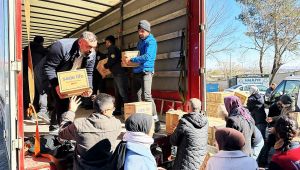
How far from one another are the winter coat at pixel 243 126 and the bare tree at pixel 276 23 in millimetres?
23510

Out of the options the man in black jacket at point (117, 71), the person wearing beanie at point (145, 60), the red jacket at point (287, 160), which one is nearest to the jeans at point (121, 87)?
the man in black jacket at point (117, 71)

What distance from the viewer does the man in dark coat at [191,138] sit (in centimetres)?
376

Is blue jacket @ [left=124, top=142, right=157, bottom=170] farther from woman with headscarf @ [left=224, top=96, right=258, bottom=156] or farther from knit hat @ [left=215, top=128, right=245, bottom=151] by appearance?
woman with headscarf @ [left=224, top=96, right=258, bottom=156]

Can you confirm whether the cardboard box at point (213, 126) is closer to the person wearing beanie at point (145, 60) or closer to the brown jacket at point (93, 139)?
the person wearing beanie at point (145, 60)

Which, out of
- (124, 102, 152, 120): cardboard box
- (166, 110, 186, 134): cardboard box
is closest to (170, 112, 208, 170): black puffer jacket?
(166, 110, 186, 134): cardboard box

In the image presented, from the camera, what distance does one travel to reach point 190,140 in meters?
3.75

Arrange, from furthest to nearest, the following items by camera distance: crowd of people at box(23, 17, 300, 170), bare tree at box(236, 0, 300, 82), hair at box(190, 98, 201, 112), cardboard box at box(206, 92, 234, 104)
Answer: bare tree at box(236, 0, 300, 82) < cardboard box at box(206, 92, 234, 104) < hair at box(190, 98, 201, 112) < crowd of people at box(23, 17, 300, 170)

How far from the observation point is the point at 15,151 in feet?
9.21

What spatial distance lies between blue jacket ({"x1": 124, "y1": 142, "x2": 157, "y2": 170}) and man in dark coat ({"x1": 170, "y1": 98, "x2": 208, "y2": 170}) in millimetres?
1279

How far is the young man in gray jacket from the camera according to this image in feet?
8.99

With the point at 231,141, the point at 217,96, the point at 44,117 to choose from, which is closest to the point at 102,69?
the point at 44,117

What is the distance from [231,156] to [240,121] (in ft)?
4.64

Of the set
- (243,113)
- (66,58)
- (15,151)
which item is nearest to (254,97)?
(243,113)

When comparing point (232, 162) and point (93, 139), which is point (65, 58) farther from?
point (232, 162)
